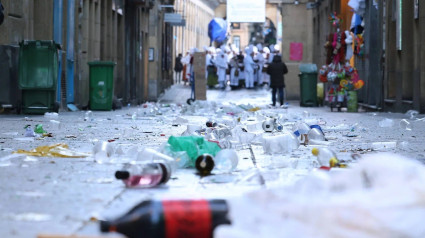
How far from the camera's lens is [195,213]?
3.78m

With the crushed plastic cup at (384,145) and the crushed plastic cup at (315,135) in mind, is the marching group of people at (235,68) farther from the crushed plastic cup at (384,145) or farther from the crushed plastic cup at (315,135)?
the crushed plastic cup at (384,145)

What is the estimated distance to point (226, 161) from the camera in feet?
23.8

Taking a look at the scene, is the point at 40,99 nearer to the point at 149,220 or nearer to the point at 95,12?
the point at 95,12

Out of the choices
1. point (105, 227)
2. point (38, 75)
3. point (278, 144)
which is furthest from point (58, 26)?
point (105, 227)

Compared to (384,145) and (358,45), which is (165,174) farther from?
(358,45)

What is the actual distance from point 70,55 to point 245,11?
35474mm

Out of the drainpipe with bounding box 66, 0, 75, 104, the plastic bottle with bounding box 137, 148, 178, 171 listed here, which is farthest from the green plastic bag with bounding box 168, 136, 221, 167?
the drainpipe with bounding box 66, 0, 75, 104

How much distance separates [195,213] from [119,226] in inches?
11.7

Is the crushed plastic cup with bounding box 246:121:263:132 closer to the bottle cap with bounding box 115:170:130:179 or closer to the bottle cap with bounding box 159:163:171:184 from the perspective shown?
the bottle cap with bounding box 159:163:171:184

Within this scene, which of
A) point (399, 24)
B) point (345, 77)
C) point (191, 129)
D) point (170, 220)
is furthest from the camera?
point (345, 77)

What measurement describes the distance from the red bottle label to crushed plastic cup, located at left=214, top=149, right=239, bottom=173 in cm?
336

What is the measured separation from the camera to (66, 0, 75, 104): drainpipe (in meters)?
23.3

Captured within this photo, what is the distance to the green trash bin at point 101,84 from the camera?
2477 centimetres

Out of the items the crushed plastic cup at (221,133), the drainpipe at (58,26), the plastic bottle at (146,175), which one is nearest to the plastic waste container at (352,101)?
the drainpipe at (58,26)
